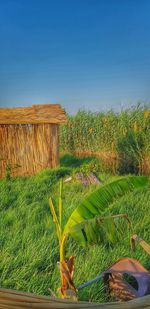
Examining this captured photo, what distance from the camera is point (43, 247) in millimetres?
3887

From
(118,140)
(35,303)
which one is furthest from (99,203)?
(118,140)

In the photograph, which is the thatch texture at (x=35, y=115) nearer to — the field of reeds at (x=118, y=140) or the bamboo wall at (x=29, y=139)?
the bamboo wall at (x=29, y=139)

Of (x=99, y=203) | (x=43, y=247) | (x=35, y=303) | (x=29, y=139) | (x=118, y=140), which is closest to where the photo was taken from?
(x=35, y=303)

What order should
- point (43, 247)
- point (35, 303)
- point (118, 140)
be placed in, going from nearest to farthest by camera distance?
point (35, 303)
point (43, 247)
point (118, 140)

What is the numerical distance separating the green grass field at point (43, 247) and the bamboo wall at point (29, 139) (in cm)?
251

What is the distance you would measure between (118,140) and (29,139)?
2.38 metres

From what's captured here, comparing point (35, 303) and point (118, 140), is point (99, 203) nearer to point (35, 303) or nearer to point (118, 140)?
point (35, 303)

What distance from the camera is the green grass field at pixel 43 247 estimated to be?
3156 millimetres

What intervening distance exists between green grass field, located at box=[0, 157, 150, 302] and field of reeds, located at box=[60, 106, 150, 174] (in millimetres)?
2952

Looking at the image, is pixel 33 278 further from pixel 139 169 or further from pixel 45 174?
pixel 139 169

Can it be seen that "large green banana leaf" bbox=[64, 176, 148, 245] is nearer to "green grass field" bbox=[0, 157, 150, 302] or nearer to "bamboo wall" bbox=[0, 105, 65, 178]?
"green grass field" bbox=[0, 157, 150, 302]

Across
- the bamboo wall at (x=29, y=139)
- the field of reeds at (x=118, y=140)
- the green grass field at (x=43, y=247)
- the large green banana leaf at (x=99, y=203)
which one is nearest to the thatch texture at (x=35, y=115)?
the bamboo wall at (x=29, y=139)

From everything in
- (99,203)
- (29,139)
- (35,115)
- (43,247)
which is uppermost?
(35,115)

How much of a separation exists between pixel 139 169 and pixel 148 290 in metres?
7.46
